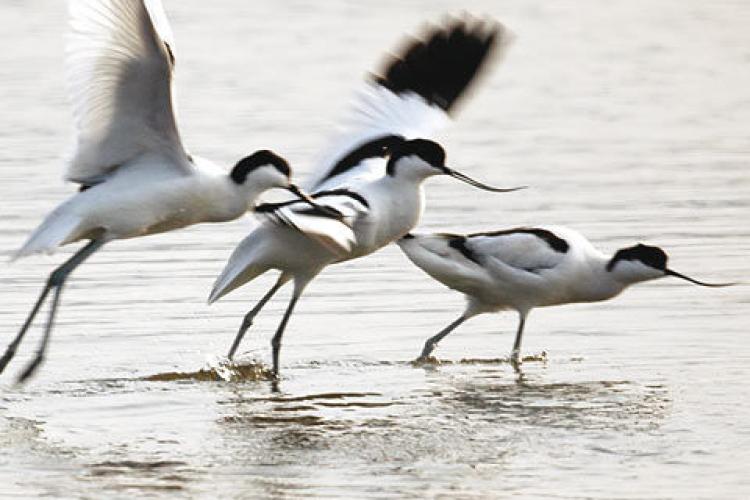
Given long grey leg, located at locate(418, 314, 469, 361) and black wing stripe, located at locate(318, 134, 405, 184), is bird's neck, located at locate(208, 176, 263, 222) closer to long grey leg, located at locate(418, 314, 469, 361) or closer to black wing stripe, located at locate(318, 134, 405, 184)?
long grey leg, located at locate(418, 314, 469, 361)

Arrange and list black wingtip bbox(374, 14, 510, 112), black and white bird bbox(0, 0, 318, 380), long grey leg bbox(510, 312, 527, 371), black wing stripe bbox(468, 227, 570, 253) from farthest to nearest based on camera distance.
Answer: black wingtip bbox(374, 14, 510, 112)
black wing stripe bbox(468, 227, 570, 253)
long grey leg bbox(510, 312, 527, 371)
black and white bird bbox(0, 0, 318, 380)

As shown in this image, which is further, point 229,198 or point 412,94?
point 412,94

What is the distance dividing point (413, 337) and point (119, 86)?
2.55 meters

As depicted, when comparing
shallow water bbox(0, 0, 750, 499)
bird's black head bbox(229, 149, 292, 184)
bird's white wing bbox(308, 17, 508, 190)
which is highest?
bird's black head bbox(229, 149, 292, 184)

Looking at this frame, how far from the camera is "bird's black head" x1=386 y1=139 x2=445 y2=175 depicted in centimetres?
1125

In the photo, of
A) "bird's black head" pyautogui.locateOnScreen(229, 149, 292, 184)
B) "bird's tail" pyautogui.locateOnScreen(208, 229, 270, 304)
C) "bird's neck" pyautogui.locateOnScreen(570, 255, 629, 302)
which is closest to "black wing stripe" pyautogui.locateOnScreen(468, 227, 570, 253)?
"bird's neck" pyautogui.locateOnScreen(570, 255, 629, 302)

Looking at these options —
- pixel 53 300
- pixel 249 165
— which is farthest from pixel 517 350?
pixel 53 300

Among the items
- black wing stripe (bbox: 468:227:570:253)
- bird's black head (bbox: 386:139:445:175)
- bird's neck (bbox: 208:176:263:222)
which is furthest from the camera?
black wing stripe (bbox: 468:227:570:253)

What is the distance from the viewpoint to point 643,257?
1166 cm

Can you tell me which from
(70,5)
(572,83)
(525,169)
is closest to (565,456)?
(70,5)

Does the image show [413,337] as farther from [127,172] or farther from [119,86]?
[119,86]

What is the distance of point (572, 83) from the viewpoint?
2105cm

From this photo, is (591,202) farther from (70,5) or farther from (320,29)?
(320,29)

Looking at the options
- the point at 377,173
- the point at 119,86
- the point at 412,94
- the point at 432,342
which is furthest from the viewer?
the point at 412,94
